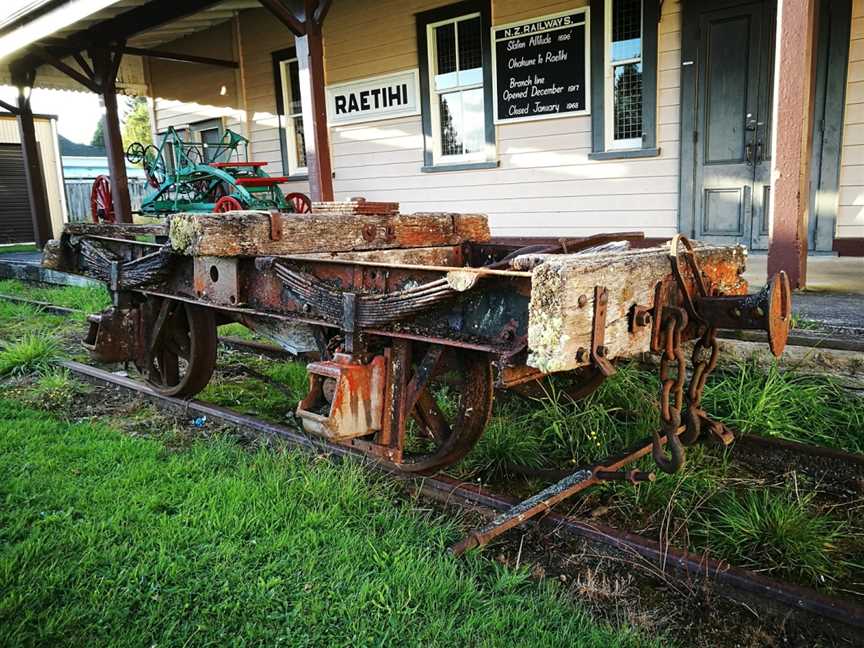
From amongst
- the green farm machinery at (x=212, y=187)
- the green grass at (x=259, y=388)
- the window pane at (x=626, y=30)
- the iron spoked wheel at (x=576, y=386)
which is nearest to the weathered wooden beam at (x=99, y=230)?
the green grass at (x=259, y=388)

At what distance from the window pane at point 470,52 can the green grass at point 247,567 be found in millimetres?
6614

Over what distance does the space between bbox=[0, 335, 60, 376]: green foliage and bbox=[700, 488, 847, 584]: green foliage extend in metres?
4.73

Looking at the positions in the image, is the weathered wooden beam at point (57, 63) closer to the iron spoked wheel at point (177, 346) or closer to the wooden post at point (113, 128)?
the wooden post at point (113, 128)

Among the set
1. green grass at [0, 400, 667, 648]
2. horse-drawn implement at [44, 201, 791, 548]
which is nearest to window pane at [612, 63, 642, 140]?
horse-drawn implement at [44, 201, 791, 548]

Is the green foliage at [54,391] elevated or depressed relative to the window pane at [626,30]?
depressed

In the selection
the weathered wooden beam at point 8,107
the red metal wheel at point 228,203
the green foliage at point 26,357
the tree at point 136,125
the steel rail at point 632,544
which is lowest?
the steel rail at point 632,544

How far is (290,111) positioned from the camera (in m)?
11.0

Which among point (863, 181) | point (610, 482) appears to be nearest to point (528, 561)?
point (610, 482)

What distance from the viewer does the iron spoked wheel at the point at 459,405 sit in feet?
9.04

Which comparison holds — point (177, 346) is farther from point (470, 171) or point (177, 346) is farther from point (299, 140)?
point (299, 140)

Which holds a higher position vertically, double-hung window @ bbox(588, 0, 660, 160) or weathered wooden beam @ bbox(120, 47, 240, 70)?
weathered wooden beam @ bbox(120, 47, 240, 70)

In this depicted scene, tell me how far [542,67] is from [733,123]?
7.30 feet

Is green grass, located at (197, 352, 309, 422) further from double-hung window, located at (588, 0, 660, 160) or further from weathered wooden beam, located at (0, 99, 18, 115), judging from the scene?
weathered wooden beam, located at (0, 99, 18, 115)

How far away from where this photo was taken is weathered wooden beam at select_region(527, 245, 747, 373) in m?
1.93
